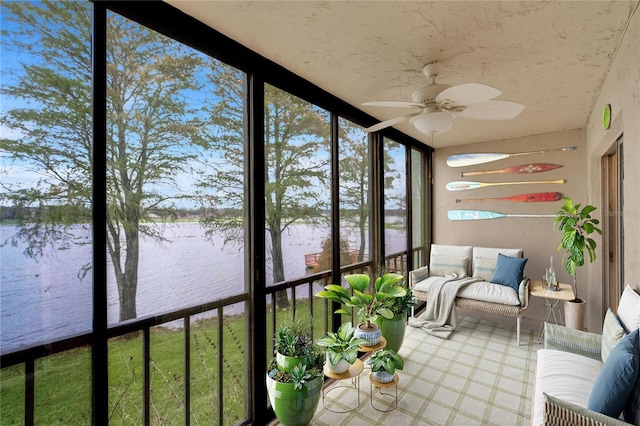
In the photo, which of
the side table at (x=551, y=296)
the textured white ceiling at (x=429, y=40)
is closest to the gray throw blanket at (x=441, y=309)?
the side table at (x=551, y=296)

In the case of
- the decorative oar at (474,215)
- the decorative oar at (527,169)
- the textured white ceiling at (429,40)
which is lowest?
the decorative oar at (474,215)

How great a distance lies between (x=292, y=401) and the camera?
176cm

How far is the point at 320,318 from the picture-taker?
2.78 metres

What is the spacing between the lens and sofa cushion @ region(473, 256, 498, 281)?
12.8 ft

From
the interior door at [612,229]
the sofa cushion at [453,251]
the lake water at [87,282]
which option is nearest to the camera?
the lake water at [87,282]

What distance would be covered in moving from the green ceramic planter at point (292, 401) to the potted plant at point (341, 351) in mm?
255

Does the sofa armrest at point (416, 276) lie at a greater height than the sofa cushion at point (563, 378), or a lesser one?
greater

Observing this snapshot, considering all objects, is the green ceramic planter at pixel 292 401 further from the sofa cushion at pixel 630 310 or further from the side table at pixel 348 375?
the sofa cushion at pixel 630 310

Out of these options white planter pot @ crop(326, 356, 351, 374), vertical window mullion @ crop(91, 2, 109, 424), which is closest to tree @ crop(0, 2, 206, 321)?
vertical window mullion @ crop(91, 2, 109, 424)

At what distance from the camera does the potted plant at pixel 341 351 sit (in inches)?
80.5

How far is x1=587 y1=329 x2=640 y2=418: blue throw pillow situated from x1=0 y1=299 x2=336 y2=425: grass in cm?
183

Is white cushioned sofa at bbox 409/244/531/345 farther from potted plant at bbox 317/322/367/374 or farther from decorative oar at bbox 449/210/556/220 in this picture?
potted plant at bbox 317/322/367/374

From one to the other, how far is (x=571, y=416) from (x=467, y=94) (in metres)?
1.59

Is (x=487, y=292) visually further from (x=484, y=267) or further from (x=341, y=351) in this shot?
(x=341, y=351)
